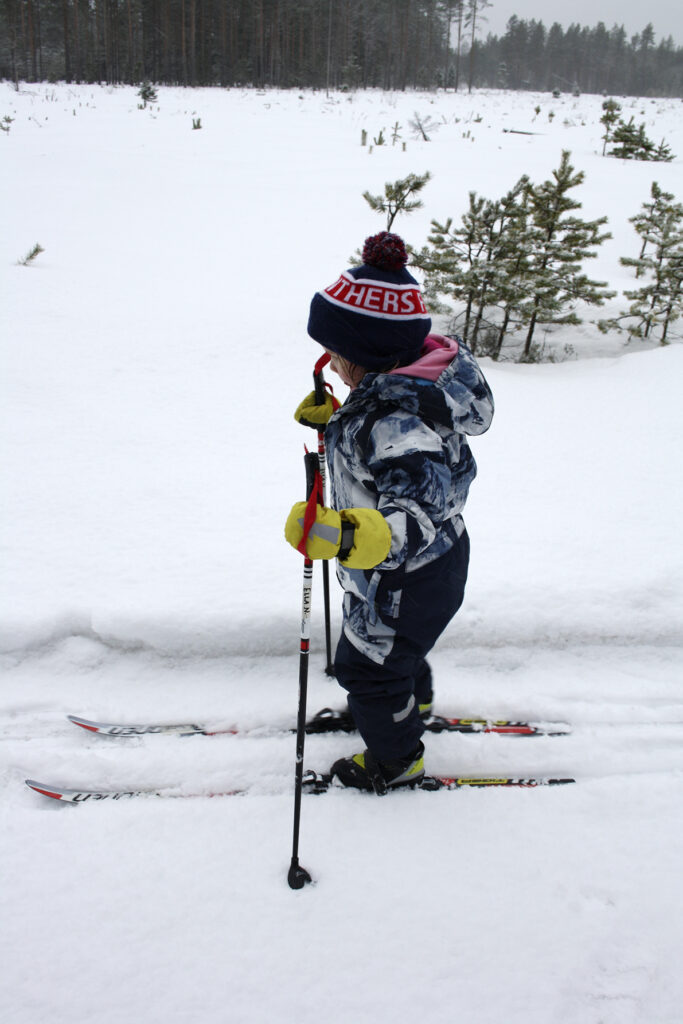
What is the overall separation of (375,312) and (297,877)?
191 centimetres

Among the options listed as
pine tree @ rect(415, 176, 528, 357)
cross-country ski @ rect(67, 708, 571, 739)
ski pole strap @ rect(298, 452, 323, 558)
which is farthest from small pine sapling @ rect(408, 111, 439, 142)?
ski pole strap @ rect(298, 452, 323, 558)

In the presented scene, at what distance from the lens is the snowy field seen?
175 centimetres

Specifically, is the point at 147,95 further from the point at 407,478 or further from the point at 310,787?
the point at 310,787

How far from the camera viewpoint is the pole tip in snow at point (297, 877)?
1925 millimetres

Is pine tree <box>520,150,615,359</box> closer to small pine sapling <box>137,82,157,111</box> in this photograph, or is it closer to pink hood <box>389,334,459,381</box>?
pink hood <box>389,334,459,381</box>

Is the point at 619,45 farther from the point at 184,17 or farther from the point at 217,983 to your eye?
the point at 217,983

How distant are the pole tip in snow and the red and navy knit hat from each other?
5.66 feet

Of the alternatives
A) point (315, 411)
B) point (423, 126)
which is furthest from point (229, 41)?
point (315, 411)

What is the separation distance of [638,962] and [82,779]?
7.01 feet

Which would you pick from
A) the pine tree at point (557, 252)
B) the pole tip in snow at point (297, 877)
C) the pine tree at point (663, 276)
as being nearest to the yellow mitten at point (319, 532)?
the pole tip in snow at point (297, 877)

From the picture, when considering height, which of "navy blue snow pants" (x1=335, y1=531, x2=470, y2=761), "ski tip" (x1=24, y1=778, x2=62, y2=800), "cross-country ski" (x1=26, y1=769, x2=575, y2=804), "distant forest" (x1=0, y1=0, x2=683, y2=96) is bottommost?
"cross-country ski" (x1=26, y1=769, x2=575, y2=804)

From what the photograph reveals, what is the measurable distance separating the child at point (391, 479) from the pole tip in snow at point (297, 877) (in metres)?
0.50

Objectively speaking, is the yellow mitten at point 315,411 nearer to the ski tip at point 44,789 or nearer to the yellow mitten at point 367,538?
the yellow mitten at point 367,538

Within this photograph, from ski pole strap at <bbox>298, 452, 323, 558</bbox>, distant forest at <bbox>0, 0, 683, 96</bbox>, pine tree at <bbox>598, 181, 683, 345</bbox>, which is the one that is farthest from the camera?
distant forest at <bbox>0, 0, 683, 96</bbox>
